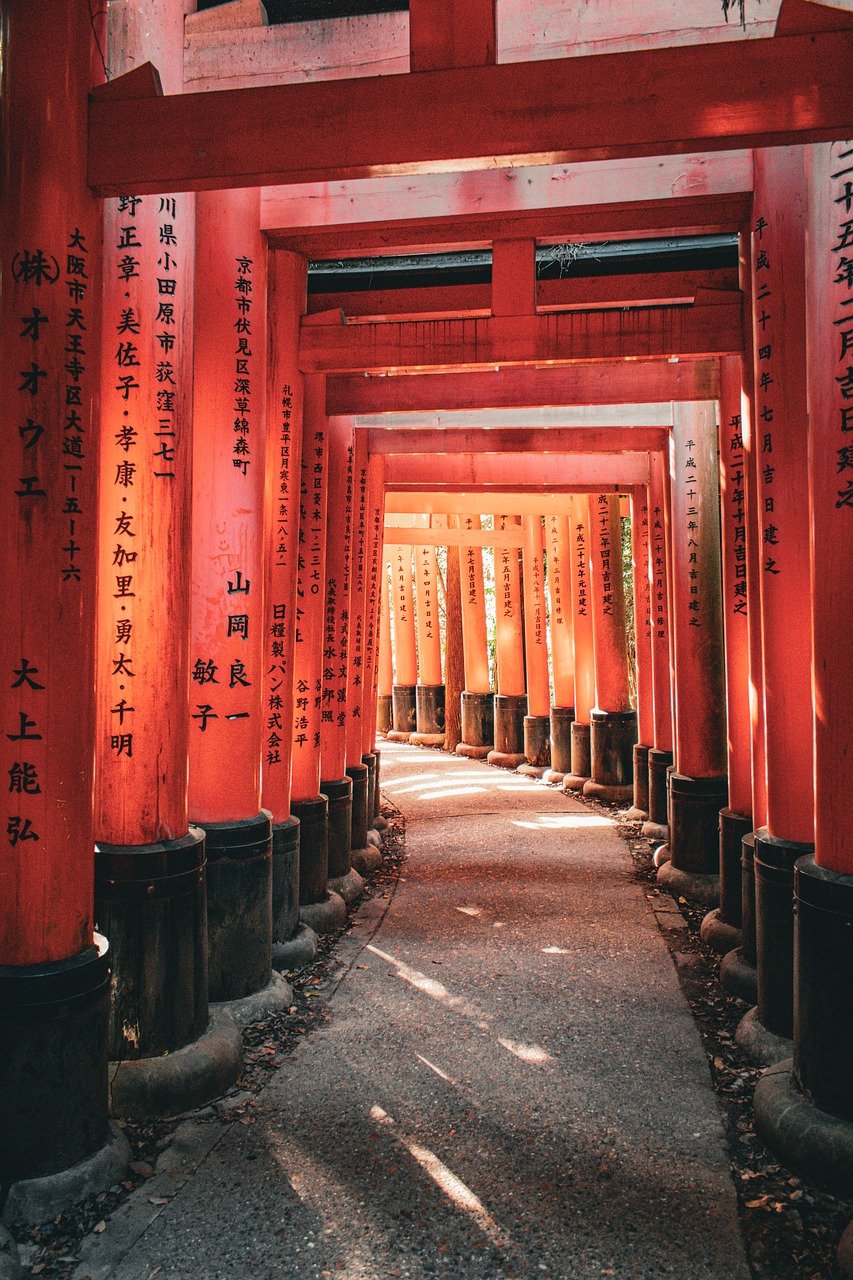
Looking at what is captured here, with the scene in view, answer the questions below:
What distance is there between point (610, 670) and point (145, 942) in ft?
29.0

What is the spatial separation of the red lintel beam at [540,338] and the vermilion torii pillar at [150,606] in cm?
189

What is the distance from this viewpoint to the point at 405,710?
18734 mm

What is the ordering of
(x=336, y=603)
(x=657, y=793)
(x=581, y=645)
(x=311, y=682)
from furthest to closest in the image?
1. (x=581, y=645)
2. (x=657, y=793)
3. (x=336, y=603)
4. (x=311, y=682)

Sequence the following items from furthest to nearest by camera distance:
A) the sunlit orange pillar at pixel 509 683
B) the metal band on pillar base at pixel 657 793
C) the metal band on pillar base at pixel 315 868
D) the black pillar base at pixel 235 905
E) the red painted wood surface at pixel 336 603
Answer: the sunlit orange pillar at pixel 509 683
the metal band on pillar base at pixel 657 793
the red painted wood surface at pixel 336 603
the metal band on pillar base at pixel 315 868
the black pillar base at pixel 235 905

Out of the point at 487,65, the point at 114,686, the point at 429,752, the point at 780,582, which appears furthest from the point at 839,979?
the point at 429,752

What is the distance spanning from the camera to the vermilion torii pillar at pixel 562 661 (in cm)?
1352

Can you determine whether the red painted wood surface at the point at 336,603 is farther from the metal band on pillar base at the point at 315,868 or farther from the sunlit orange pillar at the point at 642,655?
the sunlit orange pillar at the point at 642,655

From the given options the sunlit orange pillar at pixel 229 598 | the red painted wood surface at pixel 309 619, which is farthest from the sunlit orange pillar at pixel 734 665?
the sunlit orange pillar at pixel 229 598

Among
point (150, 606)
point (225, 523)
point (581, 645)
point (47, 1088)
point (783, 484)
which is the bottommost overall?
point (47, 1088)

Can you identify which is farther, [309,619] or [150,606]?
[309,619]

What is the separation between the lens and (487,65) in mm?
2975

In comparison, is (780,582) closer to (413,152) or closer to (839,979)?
(839,979)

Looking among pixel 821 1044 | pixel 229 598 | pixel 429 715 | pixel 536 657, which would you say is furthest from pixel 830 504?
pixel 429 715

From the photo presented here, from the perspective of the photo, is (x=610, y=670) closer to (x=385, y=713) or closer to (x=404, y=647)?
(x=404, y=647)
